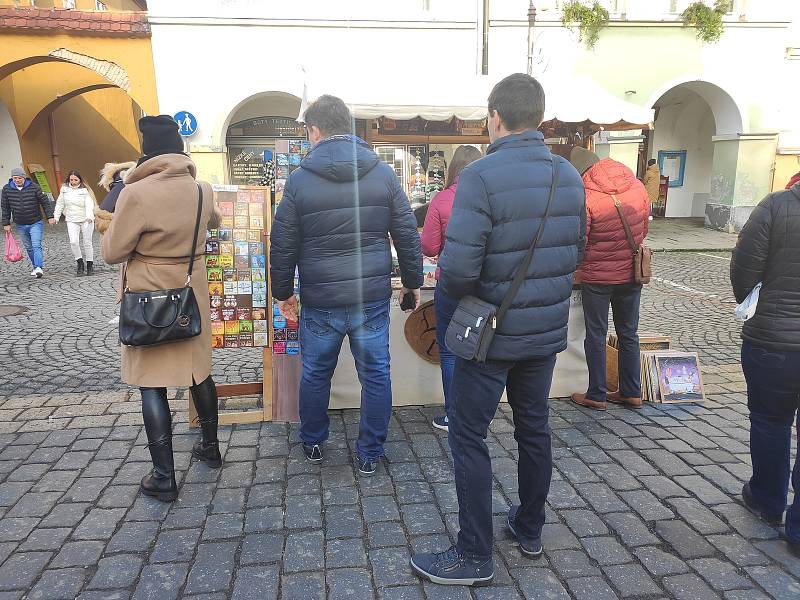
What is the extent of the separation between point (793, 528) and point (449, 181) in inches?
102

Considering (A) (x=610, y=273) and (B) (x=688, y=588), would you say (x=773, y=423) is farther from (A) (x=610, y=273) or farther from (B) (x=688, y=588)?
(A) (x=610, y=273)

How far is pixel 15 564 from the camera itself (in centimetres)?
251

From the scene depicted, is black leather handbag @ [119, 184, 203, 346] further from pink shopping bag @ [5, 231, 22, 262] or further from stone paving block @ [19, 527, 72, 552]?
pink shopping bag @ [5, 231, 22, 262]

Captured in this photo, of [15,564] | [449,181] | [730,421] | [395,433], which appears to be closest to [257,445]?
[395,433]

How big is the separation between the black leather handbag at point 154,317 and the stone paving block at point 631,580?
2265 millimetres

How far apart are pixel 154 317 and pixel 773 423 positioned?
2.96 m

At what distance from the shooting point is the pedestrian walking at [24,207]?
29.8 ft

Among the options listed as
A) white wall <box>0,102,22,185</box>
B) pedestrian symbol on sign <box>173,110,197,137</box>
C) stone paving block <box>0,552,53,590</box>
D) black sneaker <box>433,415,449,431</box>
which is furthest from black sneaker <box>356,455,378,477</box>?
white wall <box>0,102,22,185</box>

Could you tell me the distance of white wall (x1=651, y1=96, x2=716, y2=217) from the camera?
54.1 feet

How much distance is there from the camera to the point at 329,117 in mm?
2996

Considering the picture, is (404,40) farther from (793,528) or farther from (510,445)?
(793,528)

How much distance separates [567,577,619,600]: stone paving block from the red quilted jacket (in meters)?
2.07

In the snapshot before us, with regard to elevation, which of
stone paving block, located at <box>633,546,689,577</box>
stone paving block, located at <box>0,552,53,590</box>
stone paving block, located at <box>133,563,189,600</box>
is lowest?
stone paving block, located at <box>633,546,689,577</box>

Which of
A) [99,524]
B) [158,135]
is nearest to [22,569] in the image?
[99,524]
